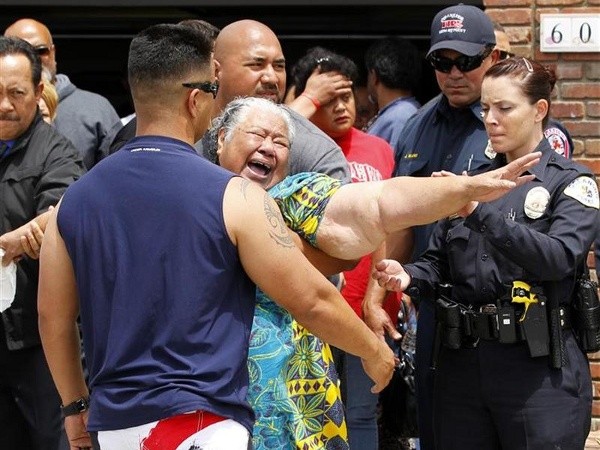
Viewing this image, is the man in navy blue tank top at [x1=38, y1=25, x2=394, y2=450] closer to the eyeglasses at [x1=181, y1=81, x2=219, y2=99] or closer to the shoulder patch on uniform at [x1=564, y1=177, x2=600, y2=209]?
the eyeglasses at [x1=181, y1=81, x2=219, y2=99]

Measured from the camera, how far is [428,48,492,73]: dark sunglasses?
507 cm

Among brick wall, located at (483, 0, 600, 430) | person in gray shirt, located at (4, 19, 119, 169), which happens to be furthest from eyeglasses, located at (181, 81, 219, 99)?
brick wall, located at (483, 0, 600, 430)

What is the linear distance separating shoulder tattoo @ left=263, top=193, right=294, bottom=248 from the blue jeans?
7.14 ft

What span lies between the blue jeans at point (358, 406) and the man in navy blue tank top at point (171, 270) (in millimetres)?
2050

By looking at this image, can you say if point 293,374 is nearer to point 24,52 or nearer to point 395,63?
point 24,52

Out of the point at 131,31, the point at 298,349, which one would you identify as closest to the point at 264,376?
the point at 298,349

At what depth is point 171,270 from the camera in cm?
300

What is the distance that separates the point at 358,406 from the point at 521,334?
3.84ft

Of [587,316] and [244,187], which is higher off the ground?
[244,187]

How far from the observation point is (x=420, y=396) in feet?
16.2

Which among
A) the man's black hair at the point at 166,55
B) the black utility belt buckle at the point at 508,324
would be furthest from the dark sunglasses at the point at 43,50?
the man's black hair at the point at 166,55

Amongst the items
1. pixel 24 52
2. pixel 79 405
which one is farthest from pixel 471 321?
pixel 24 52

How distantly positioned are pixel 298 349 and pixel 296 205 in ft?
1.49

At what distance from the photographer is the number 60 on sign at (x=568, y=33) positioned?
6285 mm
